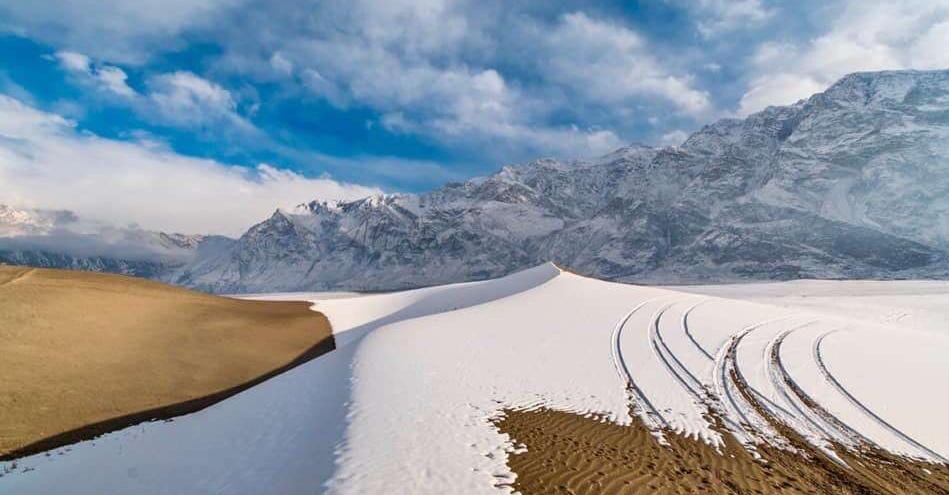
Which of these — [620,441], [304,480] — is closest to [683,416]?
[620,441]

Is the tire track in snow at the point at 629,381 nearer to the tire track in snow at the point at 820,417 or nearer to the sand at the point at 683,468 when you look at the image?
the sand at the point at 683,468

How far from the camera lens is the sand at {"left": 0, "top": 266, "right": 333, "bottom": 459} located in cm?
1631

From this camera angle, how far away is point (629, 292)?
48250 millimetres

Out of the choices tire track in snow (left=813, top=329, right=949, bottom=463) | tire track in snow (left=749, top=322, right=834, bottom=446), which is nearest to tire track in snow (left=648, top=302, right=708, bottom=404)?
tire track in snow (left=749, top=322, right=834, bottom=446)

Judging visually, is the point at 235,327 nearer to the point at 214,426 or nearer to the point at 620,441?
the point at 214,426

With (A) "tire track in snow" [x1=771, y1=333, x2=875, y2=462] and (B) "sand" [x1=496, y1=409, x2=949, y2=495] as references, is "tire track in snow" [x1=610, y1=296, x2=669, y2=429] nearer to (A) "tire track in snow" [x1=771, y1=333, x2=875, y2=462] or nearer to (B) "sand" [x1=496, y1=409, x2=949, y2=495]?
(B) "sand" [x1=496, y1=409, x2=949, y2=495]

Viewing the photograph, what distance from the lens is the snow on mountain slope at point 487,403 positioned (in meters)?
11.9

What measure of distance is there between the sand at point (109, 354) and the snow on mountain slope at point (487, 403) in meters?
1.70

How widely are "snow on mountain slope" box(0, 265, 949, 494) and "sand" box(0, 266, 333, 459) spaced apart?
170cm

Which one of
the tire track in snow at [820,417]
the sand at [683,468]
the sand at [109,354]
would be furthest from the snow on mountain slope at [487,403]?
the sand at [109,354]

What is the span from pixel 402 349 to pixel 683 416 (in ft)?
45.0

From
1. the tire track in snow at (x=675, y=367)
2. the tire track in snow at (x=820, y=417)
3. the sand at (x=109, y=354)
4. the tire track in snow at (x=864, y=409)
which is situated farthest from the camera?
the tire track in snow at (x=675, y=367)

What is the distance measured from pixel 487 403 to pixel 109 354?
18.4 meters

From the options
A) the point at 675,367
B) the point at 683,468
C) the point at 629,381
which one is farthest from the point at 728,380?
the point at 683,468
